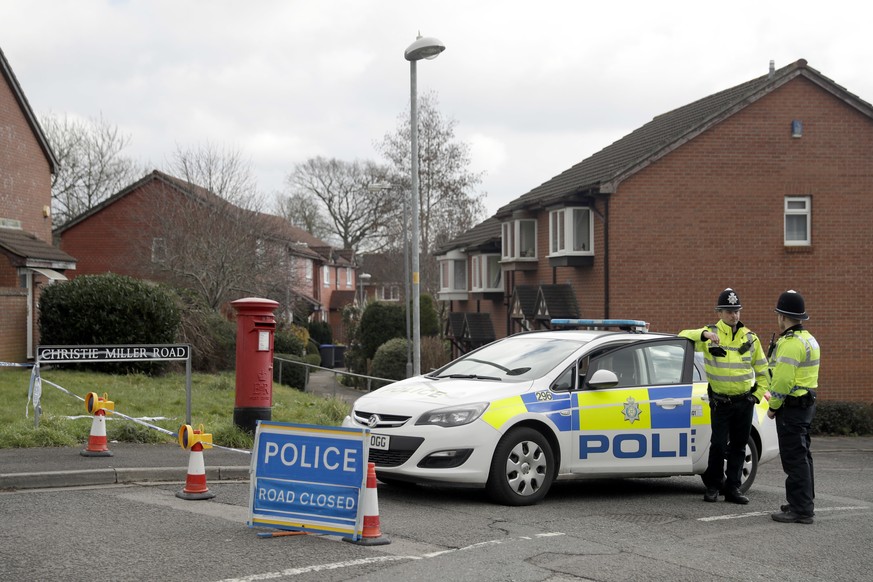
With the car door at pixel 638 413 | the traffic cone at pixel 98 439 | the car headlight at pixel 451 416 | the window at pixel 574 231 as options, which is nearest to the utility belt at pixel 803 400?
the car door at pixel 638 413

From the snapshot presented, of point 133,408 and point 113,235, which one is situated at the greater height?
point 113,235

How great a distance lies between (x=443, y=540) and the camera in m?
7.16

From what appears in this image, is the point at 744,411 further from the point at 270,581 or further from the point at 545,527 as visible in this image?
the point at 270,581

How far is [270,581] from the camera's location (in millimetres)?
5812

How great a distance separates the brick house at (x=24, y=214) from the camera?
21219 mm

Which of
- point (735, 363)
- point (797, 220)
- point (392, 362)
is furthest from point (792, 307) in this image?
point (392, 362)

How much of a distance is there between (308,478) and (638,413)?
3629 millimetres

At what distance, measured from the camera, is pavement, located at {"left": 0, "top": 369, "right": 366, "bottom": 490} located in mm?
9070

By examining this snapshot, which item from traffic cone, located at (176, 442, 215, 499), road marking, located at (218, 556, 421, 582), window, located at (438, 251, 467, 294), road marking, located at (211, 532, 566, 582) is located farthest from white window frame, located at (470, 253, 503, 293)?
road marking, located at (218, 556, 421, 582)

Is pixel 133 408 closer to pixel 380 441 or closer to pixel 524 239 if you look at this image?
pixel 380 441

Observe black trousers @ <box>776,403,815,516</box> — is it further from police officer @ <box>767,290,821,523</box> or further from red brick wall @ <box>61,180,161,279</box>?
red brick wall @ <box>61,180,161,279</box>

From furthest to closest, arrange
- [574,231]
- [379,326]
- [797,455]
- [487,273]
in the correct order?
[379,326] → [487,273] → [574,231] → [797,455]

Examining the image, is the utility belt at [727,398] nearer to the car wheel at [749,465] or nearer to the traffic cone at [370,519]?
the car wheel at [749,465]

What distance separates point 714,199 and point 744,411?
17.6 m
